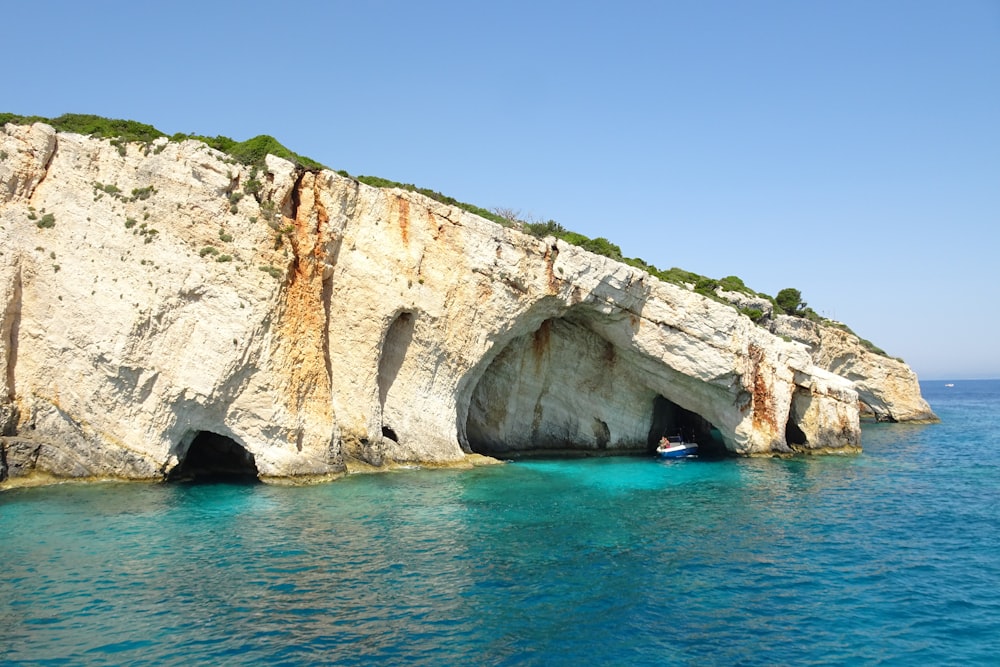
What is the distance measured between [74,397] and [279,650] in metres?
16.3

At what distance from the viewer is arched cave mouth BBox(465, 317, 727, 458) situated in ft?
108

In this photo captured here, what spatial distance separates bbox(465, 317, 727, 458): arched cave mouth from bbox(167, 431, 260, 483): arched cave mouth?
451 inches

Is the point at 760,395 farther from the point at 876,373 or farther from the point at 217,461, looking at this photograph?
the point at 876,373

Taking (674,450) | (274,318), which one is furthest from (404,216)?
(674,450)

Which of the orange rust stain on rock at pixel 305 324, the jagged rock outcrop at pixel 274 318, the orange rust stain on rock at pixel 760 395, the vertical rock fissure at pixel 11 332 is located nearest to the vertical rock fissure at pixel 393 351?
the jagged rock outcrop at pixel 274 318

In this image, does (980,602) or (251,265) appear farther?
(251,265)

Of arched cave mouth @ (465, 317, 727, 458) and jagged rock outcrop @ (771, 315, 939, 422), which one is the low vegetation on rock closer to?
arched cave mouth @ (465, 317, 727, 458)

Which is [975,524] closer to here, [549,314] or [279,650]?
[549,314]

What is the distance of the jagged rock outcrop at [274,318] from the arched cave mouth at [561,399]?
1.09 metres

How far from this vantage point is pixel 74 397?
22.2 meters

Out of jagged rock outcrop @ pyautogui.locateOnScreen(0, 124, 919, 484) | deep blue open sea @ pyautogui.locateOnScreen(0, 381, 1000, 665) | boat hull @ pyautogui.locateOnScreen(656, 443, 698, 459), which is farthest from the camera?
boat hull @ pyautogui.locateOnScreen(656, 443, 698, 459)

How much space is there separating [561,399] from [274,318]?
15952 mm

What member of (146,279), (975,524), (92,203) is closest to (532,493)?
(975,524)

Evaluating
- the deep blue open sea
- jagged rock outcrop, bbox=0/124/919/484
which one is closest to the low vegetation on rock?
jagged rock outcrop, bbox=0/124/919/484
